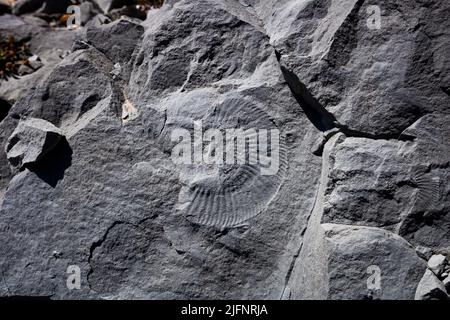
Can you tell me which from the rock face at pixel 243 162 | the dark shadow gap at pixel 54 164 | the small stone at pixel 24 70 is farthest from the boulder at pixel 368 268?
the small stone at pixel 24 70

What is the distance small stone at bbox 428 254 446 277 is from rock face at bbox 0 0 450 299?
0.05 metres

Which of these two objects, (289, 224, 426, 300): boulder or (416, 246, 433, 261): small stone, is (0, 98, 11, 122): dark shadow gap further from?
(416, 246, 433, 261): small stone

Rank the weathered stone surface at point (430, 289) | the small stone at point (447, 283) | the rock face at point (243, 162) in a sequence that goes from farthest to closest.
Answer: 1. the rock face at point (243, 162)
2. the small stone at point (447, 283)
3. the weathered stone surface at point (430, 289)

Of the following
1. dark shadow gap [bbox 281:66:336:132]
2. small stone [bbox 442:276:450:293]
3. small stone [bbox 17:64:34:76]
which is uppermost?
dark shadow gap [bbox 281:66:336:132]

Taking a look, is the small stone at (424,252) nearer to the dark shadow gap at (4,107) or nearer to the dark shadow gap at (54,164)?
the dark shadow gap at (54,164)

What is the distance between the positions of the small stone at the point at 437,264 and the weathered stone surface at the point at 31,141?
2.64 m

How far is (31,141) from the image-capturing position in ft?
12.7

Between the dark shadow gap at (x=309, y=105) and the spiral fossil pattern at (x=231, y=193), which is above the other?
the dark shadow gap at (x=309, y=105)

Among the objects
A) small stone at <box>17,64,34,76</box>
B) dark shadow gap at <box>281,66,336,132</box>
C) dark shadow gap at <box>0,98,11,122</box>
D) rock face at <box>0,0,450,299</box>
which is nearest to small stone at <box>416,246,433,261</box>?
rock face at <box>0,0,450,299</box>

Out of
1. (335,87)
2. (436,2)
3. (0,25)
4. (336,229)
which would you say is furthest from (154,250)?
(0,25)

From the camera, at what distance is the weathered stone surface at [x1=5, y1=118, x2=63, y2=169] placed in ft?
12.5

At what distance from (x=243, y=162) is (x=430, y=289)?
56.1 inches

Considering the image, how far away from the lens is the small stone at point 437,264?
11.3 feet

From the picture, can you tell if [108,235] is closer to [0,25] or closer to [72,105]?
[72,105]
